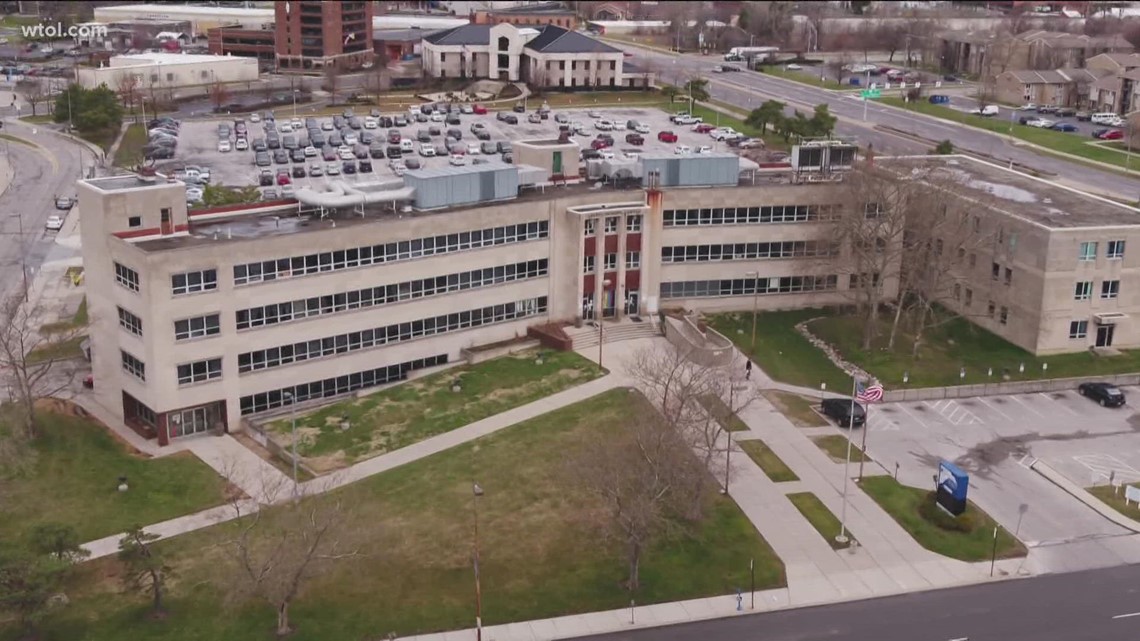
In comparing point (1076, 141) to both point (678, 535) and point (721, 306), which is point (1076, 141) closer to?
point (721, 306)

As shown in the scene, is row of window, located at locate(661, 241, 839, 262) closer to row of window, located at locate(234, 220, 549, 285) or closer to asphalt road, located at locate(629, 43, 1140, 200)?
row of window, located at locate(234, 220, 549, 285)

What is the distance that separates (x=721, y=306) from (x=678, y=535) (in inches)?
1479

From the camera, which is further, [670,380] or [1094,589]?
[670,380]

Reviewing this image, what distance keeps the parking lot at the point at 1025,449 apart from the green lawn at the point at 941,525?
4.40 ft

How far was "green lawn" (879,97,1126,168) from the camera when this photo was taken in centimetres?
15438

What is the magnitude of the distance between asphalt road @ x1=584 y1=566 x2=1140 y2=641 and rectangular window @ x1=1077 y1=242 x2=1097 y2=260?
3354cm

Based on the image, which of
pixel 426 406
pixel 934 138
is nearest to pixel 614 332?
pixel 426 406

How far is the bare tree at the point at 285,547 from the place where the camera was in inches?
1969

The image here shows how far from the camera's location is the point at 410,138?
16425 centimetres

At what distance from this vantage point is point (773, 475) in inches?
2675

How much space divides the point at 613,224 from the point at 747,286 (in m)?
12.8

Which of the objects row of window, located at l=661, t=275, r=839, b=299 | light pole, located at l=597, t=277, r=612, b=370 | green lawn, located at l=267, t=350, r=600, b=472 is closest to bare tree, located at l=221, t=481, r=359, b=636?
green lawn, located at l=267, t=350, r=600, b=472

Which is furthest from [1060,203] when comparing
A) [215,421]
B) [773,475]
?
[215,421]

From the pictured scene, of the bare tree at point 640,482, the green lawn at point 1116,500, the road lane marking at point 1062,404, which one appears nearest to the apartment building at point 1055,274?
the road lane marking at point 1062,404
